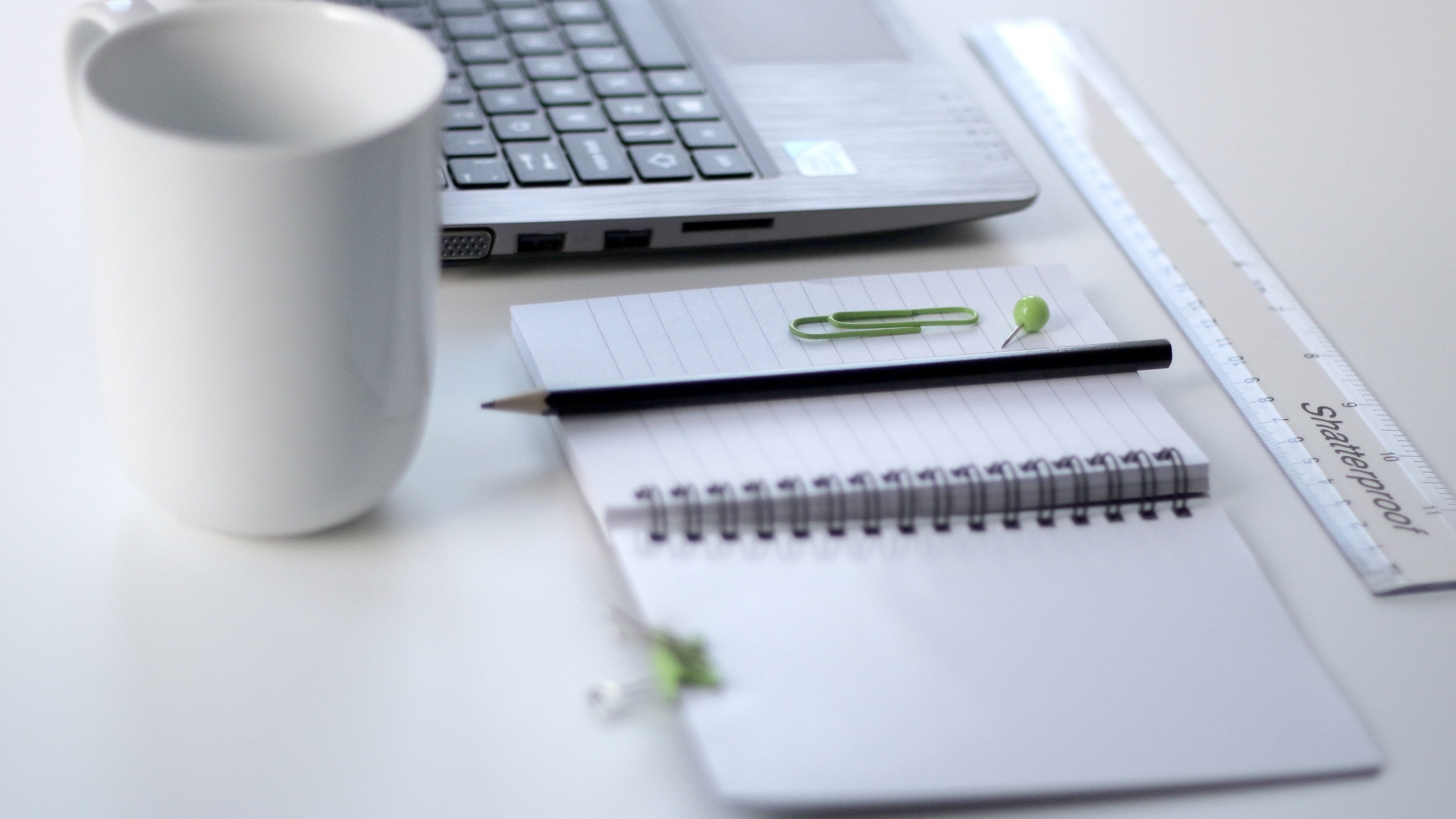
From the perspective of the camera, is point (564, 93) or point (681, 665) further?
point (564, 93)

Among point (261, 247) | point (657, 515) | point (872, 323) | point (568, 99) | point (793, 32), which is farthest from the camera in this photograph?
point (793, 32)

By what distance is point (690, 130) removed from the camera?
72 centimetres

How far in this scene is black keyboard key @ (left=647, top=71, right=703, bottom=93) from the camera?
2.47ft

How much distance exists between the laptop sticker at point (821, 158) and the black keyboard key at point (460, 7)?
0.72ft

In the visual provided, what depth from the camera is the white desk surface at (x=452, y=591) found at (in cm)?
43

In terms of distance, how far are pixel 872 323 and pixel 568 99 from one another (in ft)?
0.75

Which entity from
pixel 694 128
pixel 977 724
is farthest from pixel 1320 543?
pixel 694 128

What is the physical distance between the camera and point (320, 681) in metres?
0.46

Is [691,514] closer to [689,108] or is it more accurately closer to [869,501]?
[869,501]

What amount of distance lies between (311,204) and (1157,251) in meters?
0.50

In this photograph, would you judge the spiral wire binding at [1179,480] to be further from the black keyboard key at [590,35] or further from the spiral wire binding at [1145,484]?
the black keyboard key at [590,35]

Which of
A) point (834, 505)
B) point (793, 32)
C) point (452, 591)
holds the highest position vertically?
point (793, 32)

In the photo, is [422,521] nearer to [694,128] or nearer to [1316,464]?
[694,128]

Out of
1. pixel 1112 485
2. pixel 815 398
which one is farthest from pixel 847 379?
pixel 1112 485
